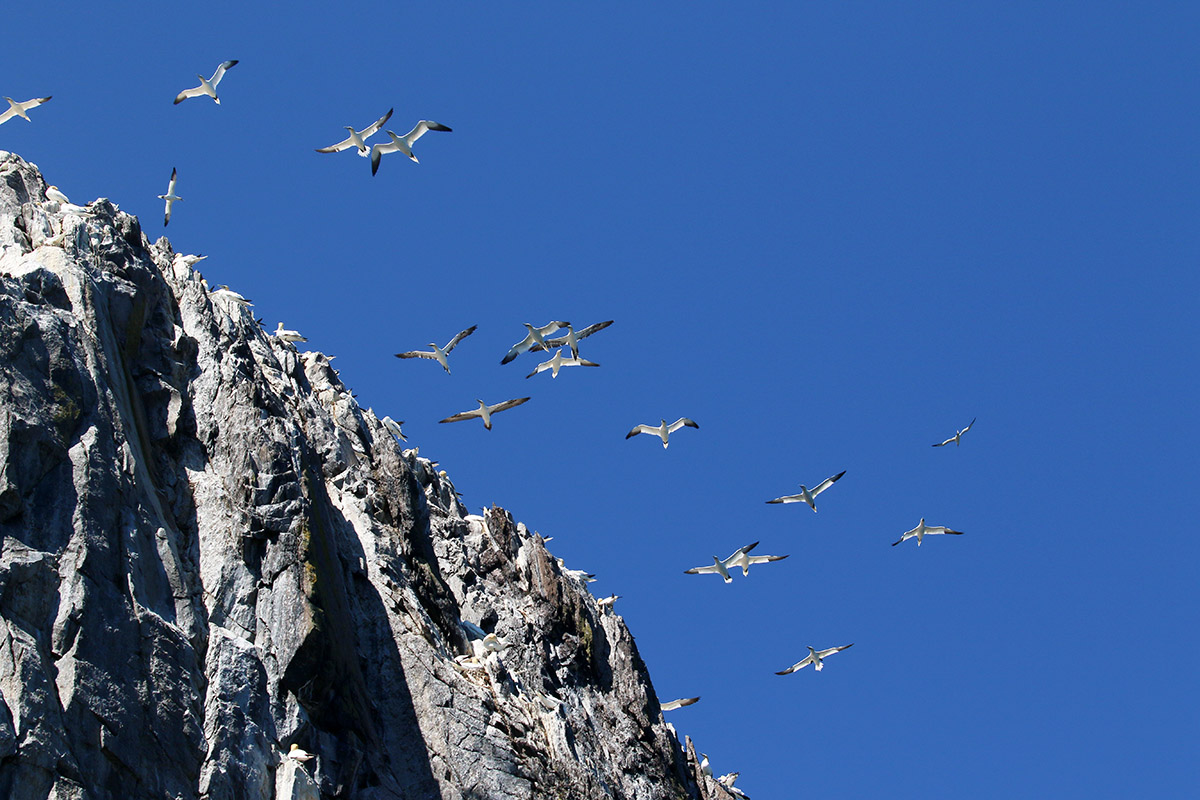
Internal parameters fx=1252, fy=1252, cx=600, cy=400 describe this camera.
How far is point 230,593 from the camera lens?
93.4 feet

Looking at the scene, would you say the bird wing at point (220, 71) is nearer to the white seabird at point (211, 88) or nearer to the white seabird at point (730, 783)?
the white seabird at point (211, 88)

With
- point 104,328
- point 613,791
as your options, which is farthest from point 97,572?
point 613,791

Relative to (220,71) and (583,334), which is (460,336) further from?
(220,71)

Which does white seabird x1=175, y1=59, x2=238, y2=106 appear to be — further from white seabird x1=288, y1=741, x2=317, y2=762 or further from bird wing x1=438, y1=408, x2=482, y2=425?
white seabird x1=288, y1=741, x2=317, y2=762

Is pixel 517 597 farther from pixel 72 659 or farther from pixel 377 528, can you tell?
pixel 72 659

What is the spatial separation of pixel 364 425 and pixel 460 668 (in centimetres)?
1506

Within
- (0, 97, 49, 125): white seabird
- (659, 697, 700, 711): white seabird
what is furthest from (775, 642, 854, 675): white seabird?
(0, 97, 49, 125): white seabird

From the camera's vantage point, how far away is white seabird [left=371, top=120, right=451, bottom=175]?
4247 centimetres

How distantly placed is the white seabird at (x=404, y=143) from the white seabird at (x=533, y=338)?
7206 millimetres

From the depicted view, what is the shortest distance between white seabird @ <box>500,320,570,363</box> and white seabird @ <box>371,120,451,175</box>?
721cm

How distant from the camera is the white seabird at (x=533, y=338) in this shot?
42.2 metres

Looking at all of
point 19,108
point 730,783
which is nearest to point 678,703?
point 730,783

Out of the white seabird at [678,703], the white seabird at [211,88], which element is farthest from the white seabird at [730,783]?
the white seabird at [211,88]

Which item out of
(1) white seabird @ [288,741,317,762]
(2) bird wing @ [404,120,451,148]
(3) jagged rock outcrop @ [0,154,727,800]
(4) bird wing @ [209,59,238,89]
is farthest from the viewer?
(4) bird wing @ [209,59,238,89]
